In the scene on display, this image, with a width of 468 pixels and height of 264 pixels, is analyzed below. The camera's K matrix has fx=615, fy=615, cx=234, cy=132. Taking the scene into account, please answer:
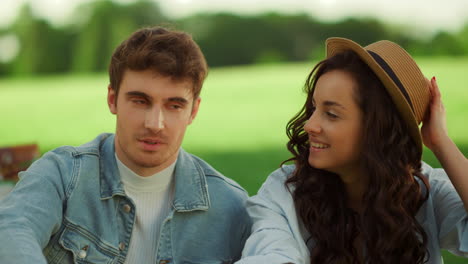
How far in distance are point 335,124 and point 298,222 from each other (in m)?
0.46

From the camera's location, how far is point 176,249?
2742 millimetres

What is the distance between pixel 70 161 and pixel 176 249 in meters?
0.61

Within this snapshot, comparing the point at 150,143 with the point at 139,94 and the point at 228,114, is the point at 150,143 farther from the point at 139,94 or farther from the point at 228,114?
the point at 228,114

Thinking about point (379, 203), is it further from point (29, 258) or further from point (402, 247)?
point (29, 258)

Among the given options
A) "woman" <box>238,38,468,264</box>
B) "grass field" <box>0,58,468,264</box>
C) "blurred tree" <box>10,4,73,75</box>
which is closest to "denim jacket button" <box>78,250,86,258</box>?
"woman" <box>238,38,468,264</box>

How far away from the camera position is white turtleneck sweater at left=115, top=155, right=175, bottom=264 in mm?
2725

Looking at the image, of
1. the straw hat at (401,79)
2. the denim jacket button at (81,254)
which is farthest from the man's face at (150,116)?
the straw hat at (401,79)

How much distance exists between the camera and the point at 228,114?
1320 centimetres

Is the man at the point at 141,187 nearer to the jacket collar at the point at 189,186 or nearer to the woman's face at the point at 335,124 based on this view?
the jacket collar at the point at 189,186

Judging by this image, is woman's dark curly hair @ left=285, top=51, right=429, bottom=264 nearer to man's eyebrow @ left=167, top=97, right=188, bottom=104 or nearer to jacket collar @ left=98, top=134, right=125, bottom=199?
man's eyebrow @ left=167, top=97, right=188, bottom=104

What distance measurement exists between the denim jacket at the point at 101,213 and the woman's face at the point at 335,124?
50 cm

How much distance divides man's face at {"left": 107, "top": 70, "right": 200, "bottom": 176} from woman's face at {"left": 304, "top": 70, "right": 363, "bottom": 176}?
58 cm

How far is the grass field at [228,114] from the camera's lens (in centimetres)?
915

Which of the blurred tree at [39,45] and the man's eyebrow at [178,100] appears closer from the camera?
the man's eyebrow at [178,100]
